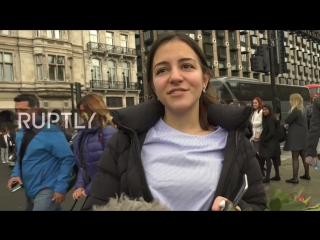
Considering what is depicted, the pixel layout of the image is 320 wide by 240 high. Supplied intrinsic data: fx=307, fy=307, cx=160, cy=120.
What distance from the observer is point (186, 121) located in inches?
40.6

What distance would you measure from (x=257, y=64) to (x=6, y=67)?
3.24 meters

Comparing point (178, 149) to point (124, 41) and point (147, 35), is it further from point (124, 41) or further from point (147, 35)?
point (124, 41)

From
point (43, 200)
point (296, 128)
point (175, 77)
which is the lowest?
point (43, 200)

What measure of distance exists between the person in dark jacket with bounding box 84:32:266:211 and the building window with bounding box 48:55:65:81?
1.71m

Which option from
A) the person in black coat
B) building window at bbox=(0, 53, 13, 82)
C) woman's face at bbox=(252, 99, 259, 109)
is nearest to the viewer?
building window at bbox=(0, 53, 13, 82)

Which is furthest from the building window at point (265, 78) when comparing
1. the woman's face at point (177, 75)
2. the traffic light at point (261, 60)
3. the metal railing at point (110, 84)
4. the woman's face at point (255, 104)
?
the woman's face at point (177, 75)

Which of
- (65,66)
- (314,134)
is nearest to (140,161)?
(65,66)

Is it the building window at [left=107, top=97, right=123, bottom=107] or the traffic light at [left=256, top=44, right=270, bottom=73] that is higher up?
the traffic light at [left=256, top=44, right=270, bottom=73]

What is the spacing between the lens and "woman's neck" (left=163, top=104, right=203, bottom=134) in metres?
1.02

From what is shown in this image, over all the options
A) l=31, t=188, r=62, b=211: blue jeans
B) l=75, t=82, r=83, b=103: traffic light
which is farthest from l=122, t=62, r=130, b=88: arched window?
l=31, t=188, r=62, b=211: blue jeans

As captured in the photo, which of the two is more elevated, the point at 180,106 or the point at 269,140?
the point at 180,106

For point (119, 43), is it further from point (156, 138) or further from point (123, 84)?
point (156, 138)

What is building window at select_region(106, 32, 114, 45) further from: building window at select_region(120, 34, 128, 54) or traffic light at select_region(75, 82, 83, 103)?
traffic light at select_region(75, 82, 83, 103)
